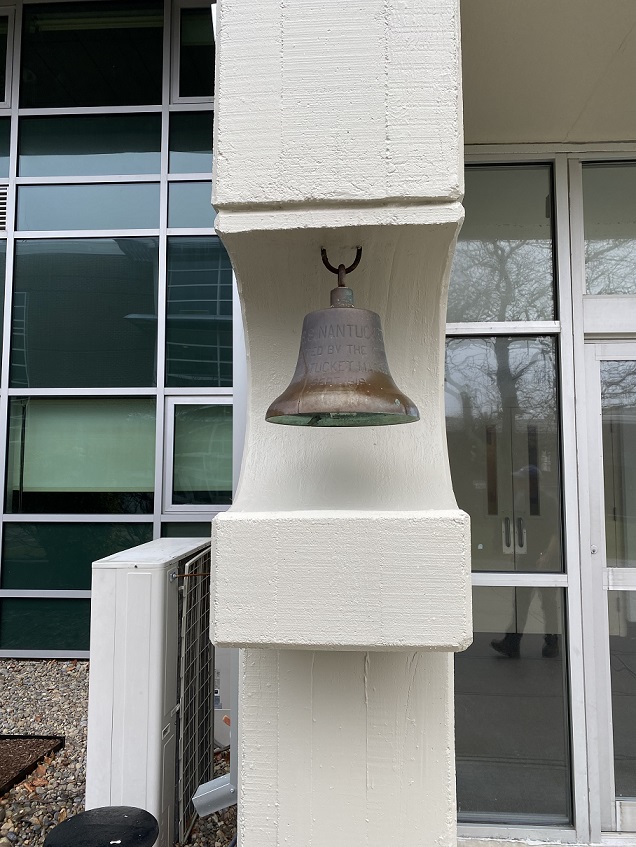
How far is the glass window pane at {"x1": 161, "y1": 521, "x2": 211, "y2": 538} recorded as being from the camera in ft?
20.4

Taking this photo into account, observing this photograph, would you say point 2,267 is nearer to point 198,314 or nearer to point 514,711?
point 198,314

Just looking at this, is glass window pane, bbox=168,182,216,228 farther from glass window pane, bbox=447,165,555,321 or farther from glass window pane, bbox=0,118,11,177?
glass window pane, bbox=447,165,555,321

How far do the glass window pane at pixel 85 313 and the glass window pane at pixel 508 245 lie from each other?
4.22 m

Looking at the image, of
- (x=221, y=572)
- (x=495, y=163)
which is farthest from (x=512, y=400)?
(x=221, y=572)

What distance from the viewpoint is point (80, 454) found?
6449 millimetres

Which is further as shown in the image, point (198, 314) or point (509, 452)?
point (198, 314)

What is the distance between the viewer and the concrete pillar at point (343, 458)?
1.29 meters

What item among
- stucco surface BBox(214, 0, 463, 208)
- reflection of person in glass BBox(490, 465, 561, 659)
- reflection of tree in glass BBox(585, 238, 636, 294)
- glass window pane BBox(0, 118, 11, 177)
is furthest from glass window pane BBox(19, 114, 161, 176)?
stucco surface BBox(214, 0, 463, 208)

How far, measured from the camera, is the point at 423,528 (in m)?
1.29

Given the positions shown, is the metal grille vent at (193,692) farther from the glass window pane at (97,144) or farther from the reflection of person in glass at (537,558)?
the glass window pane at (97,144)

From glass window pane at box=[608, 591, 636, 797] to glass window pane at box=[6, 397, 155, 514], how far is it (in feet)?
15.2

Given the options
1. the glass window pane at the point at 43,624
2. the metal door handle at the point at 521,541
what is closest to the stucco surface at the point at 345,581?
the metal door handle at the point at 521,541

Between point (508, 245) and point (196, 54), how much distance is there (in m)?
5.30

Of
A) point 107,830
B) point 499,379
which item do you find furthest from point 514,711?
point 107,830
